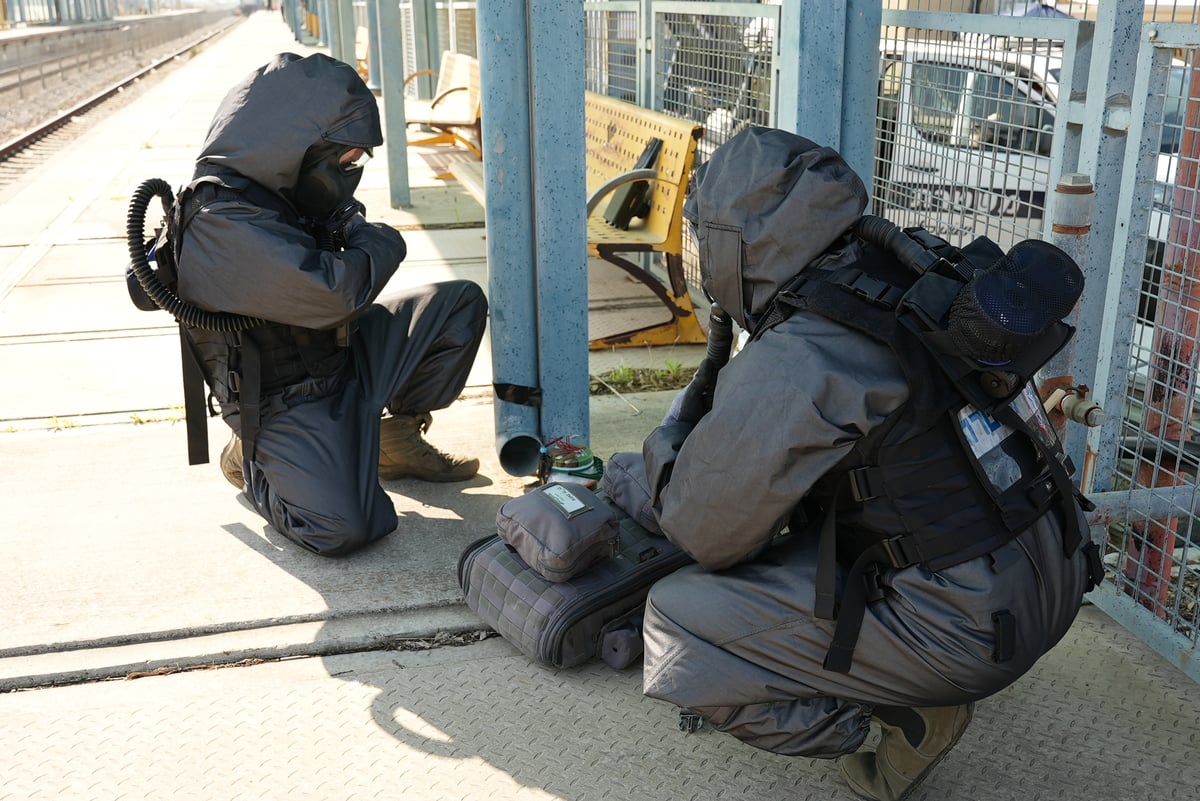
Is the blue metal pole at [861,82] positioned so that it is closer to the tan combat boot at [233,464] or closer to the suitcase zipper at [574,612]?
the suitcase zipper at [574,612]

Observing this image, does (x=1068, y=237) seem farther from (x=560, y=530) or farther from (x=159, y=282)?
(x=159, y=282)

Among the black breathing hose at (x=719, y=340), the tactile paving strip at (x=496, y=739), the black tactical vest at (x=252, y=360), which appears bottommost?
the tactile paving strip at (x=496, y=739)

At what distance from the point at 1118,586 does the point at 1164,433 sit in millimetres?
477

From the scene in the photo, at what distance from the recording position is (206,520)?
364 centimetres

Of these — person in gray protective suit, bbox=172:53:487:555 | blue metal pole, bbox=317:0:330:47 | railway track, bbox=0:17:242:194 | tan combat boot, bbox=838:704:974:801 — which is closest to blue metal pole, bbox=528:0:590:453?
person in gray protective suit, bbox=172:53:487:555

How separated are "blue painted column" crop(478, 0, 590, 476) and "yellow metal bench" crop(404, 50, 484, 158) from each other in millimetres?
4510

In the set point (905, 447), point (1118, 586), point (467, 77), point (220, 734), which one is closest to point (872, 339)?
point (905, 447)

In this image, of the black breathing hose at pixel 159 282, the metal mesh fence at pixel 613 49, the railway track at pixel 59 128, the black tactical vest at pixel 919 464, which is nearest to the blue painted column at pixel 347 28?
the railway track at pixel 59 128

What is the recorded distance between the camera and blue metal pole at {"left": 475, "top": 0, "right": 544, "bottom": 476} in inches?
140

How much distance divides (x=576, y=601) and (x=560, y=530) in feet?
0.59

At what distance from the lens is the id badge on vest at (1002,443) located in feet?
6.95

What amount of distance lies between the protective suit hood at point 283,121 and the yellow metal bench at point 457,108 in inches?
191

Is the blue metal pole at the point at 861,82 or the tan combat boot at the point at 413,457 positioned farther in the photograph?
the tan combat boot at the point at 413,457

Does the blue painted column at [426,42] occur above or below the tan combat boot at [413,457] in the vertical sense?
above
